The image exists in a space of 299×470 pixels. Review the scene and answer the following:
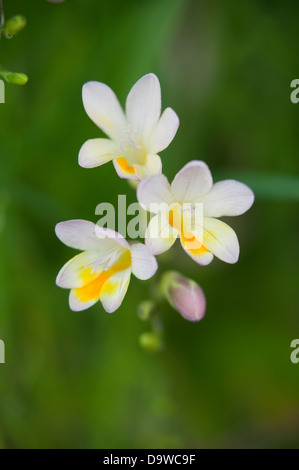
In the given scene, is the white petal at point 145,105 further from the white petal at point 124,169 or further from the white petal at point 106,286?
the white petal at point 106,286

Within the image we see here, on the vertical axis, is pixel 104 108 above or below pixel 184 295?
above

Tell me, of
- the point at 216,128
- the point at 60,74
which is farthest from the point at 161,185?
the point at 216,128

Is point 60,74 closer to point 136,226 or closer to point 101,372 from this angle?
point 136,226

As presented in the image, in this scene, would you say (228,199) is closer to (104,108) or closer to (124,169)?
(124,169)

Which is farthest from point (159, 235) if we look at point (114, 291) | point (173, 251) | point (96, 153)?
point (173, 251)

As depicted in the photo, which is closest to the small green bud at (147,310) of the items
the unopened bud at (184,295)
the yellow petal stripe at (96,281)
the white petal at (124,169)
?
the unopened bud at (184,295)

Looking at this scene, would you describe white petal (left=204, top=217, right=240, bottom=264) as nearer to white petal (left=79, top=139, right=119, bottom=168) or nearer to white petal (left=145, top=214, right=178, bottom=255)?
white petal (left=145, top=214, right=178, bottom=255)
